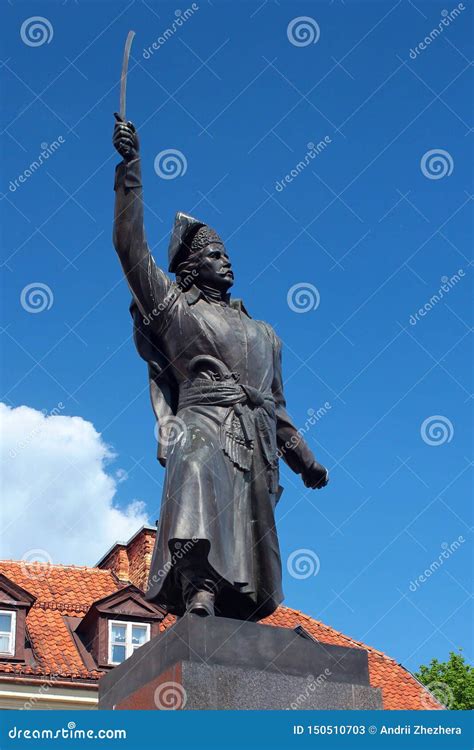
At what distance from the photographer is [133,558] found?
2848 centimetres

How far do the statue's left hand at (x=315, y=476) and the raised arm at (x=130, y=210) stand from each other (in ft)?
5.87

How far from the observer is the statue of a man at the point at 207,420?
7.48 meters

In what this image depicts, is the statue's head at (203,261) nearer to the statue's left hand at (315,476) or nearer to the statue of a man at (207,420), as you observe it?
the statue of a man at (207,420)

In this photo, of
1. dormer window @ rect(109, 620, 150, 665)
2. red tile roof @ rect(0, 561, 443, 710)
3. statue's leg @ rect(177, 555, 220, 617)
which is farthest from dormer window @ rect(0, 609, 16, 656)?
statue's leg @ rect(177, 555, 220, 617)

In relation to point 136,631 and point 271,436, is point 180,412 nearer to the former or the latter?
point 271,436

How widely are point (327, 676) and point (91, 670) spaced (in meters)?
17.1

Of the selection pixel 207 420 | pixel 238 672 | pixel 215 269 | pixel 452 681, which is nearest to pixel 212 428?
pixel 207 420

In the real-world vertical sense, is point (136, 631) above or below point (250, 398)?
above

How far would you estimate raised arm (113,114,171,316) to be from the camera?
8.02 metres

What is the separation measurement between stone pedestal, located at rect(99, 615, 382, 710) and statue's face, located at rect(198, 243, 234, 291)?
2554mm

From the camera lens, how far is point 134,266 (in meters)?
8.19

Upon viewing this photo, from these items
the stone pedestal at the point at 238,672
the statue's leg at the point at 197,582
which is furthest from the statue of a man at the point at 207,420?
the stone pedestal at the point at 238,672

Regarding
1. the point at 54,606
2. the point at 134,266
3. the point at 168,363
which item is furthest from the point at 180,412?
the point at 54,606

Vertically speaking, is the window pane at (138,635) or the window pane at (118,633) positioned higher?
the window pane at (138,635)
